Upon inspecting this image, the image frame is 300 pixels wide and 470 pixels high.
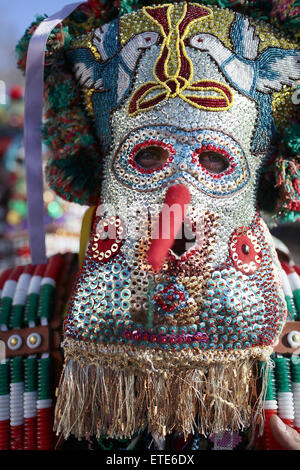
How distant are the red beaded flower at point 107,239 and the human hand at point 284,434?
0.58m

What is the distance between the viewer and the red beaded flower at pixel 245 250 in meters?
1.23

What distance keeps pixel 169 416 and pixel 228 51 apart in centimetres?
93

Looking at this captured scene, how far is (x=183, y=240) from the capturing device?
122cm

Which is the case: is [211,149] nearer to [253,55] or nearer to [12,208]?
[253,55]

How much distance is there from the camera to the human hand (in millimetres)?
1241

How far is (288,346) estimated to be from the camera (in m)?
1.40

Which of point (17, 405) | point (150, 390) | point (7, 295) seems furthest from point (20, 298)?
point (150, 390)

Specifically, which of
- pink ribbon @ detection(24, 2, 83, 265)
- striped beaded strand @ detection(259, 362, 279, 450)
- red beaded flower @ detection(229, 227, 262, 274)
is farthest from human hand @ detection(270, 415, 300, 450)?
pink ribbon @ detection(24, 2, 83, 265)

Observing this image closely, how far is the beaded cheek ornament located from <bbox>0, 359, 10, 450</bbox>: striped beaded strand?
29cm

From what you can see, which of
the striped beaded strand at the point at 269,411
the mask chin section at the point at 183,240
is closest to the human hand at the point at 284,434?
the striped beaded strand at the point at 269,411

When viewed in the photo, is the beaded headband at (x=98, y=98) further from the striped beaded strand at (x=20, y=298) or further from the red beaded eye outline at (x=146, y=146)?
the striped beaded strand at (x=20, y=298)

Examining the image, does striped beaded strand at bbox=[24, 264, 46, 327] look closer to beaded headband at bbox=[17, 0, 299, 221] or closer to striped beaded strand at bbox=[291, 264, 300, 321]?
beaded headband at bbox=[17, 0, 299, 221]

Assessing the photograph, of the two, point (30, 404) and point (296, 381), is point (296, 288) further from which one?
point (30, 404)
